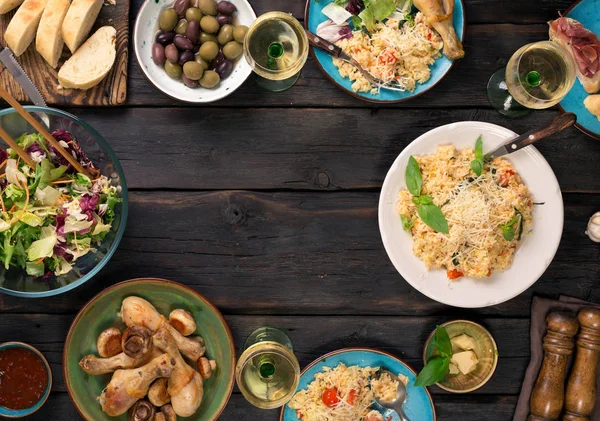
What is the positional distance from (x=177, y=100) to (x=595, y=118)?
5.45ft

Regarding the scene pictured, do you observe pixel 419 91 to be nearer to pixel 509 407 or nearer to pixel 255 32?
pixel 255 32

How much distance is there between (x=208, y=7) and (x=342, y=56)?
Result: 543 mm

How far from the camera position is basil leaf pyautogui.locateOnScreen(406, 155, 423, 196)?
7.00 ft

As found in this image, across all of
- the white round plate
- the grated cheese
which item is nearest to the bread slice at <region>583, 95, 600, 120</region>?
the white round plate

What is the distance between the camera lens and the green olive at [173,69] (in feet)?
7.29

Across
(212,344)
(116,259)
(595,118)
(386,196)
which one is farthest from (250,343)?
(595,118)

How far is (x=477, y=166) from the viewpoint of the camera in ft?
7.06

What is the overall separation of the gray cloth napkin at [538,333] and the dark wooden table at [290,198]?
26 cm

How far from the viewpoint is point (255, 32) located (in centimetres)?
219

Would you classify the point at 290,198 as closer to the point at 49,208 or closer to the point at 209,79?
the point at 209,79

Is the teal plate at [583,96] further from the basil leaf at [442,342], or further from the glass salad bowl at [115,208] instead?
the glass salad bowl at [115,208]

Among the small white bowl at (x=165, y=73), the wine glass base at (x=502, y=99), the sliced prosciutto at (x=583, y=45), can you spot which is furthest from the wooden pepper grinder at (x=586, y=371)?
the small white bowl at (x=165, y=73)

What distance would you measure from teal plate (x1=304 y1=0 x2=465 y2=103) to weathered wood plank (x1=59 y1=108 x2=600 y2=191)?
12cm

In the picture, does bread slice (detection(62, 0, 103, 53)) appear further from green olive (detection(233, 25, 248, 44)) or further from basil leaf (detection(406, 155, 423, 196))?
basil leaf (detection(406, 155, 423, 196))
